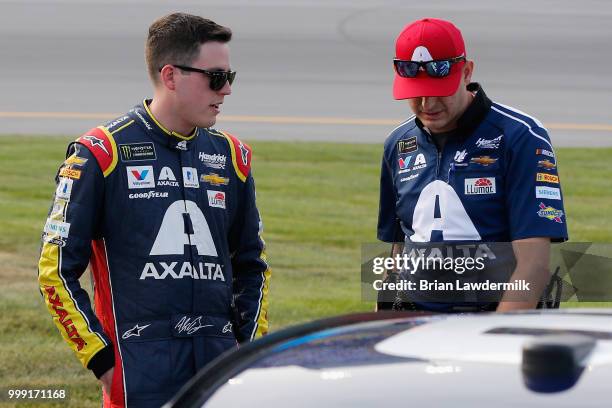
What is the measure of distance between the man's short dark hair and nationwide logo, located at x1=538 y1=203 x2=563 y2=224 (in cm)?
119

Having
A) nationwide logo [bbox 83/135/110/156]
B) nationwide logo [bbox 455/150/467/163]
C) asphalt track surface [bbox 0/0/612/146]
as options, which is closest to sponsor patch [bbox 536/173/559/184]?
nationwide logo [bbox 455/150/467/163]

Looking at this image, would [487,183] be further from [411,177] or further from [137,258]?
[137,258]

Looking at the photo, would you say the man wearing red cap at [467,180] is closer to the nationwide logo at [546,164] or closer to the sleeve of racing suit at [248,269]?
the nationwide logo at [546,164]

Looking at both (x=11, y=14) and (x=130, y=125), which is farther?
(x=11, y=14)

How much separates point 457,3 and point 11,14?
247 inches

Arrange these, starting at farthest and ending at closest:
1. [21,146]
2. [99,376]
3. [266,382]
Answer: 1. [21,146]
2. [99,376]
3. [266,382]

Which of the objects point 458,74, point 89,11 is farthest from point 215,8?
point 458,74

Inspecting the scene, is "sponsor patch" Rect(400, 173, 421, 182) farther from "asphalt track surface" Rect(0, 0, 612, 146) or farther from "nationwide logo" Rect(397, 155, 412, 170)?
"asphalt track surface" Rect(0, 0, 612, 146)

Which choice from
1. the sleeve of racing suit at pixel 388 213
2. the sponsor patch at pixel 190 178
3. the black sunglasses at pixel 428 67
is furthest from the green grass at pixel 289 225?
the black sunglasses at pixel 428 67

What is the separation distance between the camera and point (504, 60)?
17312 millimetres

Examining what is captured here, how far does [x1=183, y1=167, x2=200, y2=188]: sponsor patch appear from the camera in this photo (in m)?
4.49

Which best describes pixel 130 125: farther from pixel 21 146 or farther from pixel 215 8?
pixel 215 8

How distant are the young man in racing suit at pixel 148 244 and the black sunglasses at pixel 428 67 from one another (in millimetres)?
705

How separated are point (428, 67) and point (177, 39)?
0.85 m
